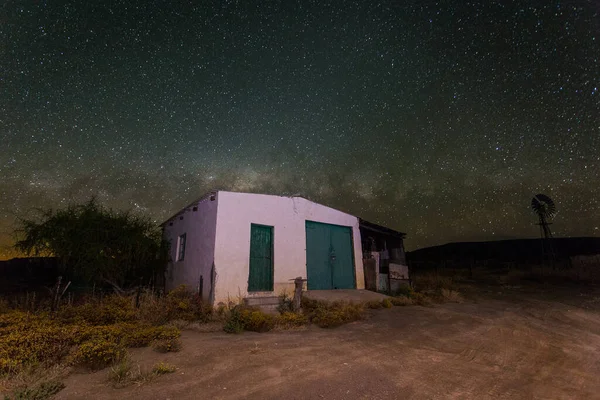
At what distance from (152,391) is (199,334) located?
126 inches

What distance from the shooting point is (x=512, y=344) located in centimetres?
639

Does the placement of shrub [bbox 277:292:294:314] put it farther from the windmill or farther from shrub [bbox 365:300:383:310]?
the windmill

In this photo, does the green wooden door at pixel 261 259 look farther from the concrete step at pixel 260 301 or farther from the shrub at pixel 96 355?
the shrub at pixel 96 355

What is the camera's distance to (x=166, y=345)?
199 inches

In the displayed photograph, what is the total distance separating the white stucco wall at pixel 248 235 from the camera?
9.77m

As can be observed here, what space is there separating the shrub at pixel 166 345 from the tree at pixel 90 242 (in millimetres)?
7852

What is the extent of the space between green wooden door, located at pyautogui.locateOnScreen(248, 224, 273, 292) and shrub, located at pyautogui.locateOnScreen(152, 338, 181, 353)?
4.85 metres

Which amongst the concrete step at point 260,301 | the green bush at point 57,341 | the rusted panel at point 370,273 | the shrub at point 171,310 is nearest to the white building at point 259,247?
the rusted panel at point 370,273

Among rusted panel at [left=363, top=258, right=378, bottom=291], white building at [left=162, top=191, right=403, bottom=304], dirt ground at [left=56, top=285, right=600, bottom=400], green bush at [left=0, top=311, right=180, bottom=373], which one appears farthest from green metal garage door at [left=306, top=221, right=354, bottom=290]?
green bush at [left=0, top=311, right=180, bottom=373]

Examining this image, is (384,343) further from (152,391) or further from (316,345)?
(152,391)

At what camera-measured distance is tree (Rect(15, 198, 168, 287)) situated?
36.9ft

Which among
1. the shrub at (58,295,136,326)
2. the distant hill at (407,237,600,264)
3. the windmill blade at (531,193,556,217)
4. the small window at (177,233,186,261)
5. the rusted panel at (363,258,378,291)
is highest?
the windmill blade at (531,193,556,217)

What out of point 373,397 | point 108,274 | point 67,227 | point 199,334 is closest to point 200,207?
point 108,274

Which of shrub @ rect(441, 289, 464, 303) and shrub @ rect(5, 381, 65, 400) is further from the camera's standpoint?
shrub @ rect(441, 289, 464, 303)
